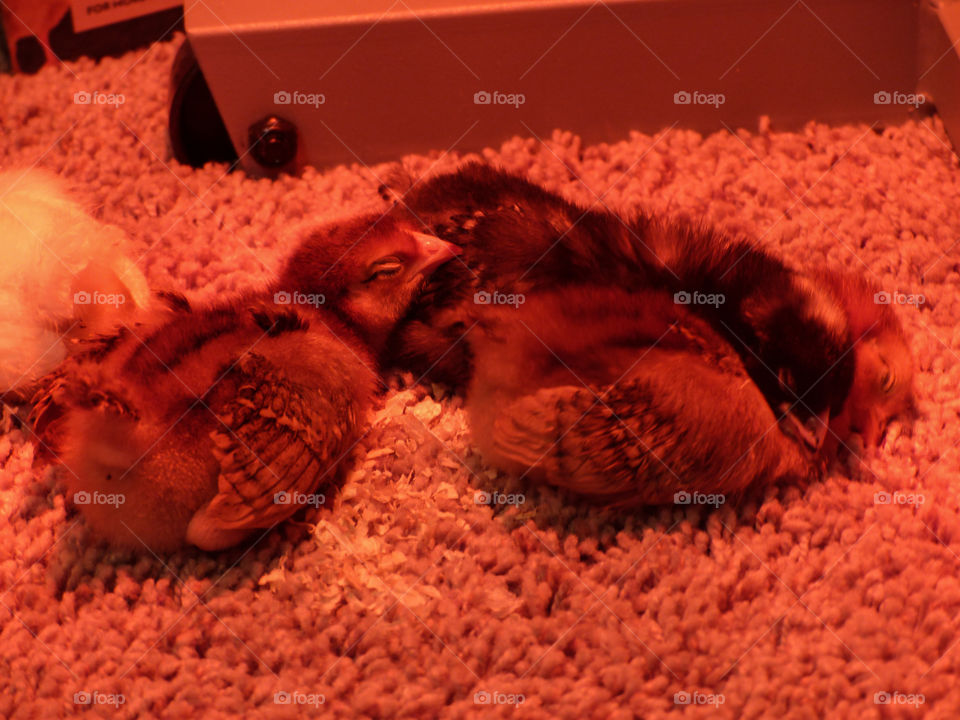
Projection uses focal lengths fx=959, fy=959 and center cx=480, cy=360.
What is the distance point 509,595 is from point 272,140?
0.85 metres

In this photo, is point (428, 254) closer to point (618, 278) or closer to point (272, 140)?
point (618, 278)

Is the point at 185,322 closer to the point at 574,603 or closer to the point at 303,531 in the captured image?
the point at 303,531

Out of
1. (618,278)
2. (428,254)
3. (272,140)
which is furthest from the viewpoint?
(272,140)

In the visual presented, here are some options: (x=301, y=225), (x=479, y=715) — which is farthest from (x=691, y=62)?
(x=479, y=715)

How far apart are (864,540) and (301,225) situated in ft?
2.96

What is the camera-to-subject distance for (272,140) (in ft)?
4.99

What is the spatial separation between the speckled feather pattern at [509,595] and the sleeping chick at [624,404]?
0.25ft

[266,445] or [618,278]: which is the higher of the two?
[618,278]

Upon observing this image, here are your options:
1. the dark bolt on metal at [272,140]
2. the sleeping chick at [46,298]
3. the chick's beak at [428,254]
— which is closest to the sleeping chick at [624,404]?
the chick's beak at [428,254]

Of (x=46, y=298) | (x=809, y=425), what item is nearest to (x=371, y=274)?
(x=46, y=298)

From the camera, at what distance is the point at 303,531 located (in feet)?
3.63

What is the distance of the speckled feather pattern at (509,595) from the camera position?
949 mm

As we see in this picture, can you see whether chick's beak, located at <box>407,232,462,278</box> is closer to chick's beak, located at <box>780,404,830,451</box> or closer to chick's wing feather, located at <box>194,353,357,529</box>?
chick's wing feather, located at <box>194,353,357,529</box>

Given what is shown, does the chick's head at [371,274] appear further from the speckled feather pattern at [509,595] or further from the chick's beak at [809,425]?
the chick's beak at [809,425]
